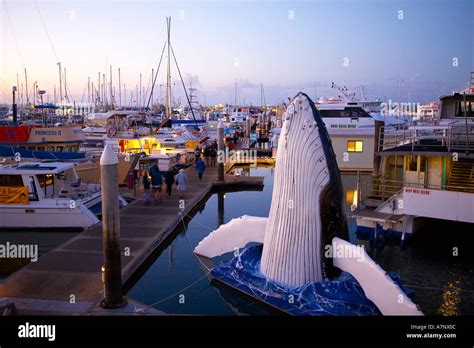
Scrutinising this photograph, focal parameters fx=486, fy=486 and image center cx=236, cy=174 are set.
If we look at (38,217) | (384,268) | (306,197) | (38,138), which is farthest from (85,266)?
(38,138)

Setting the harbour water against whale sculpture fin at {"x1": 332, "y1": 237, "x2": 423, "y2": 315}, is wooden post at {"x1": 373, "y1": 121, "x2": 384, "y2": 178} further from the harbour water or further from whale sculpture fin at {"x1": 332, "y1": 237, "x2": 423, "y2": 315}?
whale sculpture fin at {"x1": 332, "y1": 237, "x2": 423, "y2": 315}

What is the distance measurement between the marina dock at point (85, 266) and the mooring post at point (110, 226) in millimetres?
360

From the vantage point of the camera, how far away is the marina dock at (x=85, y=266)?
9.34m

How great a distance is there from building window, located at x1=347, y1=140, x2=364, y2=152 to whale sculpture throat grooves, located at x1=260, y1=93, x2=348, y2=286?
19591 millimetres

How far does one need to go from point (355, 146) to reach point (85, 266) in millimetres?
20439

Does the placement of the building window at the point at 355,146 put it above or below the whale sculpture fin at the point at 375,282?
above

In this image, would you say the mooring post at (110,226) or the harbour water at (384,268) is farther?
the harbour water at (384,268)

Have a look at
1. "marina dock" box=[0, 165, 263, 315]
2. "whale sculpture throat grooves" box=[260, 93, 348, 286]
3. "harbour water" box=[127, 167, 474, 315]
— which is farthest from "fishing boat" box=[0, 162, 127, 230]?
"whale sculpture throat grooves" box=[260, 93, 348, 286]

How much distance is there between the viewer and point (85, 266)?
1152 cm

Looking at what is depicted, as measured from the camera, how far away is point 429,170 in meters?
16.2

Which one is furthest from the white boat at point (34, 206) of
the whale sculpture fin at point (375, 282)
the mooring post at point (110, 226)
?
the whale sculpture fin at point (375, 282)

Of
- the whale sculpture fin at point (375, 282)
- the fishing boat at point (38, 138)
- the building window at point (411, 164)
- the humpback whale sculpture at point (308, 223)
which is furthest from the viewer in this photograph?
the fishing boat at point (38, 138)

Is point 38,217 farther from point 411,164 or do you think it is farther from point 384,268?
point 411,164

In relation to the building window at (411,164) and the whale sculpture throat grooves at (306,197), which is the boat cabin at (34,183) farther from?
the building window at (411,164)
